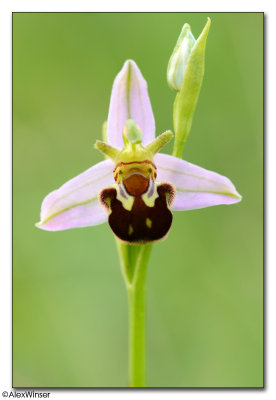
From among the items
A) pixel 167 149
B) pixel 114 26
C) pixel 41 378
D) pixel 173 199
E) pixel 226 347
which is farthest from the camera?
pixel 114 26

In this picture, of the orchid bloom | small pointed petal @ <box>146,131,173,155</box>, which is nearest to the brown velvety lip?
the orchid bloom

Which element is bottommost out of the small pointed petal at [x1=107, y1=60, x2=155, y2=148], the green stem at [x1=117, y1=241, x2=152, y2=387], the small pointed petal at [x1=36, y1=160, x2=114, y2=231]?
the green stem at [x1=117, y1=241, x2=152, y2=387]

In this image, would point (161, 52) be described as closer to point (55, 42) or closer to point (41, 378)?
point (55, 42)

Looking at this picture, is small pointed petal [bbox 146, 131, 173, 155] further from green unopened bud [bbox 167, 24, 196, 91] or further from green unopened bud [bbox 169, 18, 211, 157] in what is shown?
green unopened bud [bbox 167, 24, 196, 91]

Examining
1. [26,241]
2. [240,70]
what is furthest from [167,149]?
[26,241]

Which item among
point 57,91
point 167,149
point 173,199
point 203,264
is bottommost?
point 203,264

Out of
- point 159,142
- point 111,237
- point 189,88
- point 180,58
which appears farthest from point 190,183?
point 111,237
